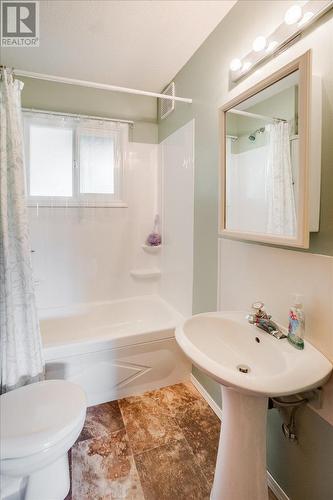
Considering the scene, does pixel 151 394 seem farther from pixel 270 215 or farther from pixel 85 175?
pixel 85 175

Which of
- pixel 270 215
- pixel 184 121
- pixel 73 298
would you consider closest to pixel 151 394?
pixel 73 298

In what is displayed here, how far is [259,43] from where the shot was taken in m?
1.22

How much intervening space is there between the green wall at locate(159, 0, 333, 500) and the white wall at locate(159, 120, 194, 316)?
93 millimetres

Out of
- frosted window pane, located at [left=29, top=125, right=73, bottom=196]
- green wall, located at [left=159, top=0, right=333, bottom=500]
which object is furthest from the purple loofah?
frosted window pane, located at [left=29, top=125, right=73, bottom=196]

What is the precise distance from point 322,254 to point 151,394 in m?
1.66

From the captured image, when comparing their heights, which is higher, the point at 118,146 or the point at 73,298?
the point at 118,146

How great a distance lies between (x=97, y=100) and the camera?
7.98 ft

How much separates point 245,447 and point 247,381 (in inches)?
17.5

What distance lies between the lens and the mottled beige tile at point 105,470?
4.12ft

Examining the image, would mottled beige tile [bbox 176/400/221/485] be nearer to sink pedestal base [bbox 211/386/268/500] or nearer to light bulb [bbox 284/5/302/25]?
sink pedestal base [bbox 211/386/268/500]

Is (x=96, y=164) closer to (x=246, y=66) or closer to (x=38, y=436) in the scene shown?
(x=246, y=66)

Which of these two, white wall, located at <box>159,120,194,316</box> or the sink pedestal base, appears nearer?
the sink pedestal base

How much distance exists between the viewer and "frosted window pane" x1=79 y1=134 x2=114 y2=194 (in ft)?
7.70

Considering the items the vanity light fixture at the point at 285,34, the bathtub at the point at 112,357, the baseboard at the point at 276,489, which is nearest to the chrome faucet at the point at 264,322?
the baseboard at the point at 276,489
